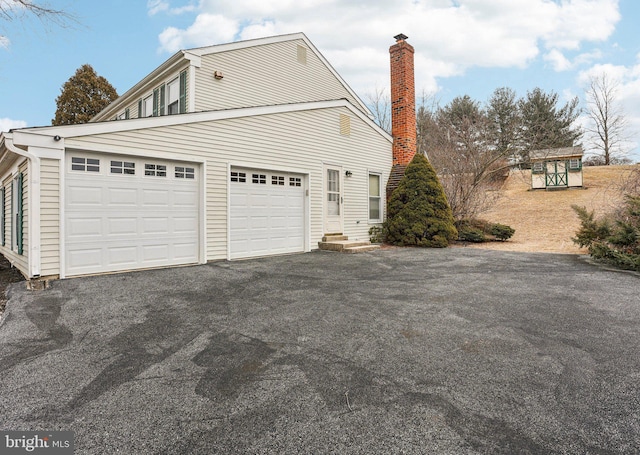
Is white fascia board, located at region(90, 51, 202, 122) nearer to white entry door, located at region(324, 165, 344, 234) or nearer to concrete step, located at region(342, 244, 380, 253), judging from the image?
white entry door, located at region(324, 165, 344, 234)

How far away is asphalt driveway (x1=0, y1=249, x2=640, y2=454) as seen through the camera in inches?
76.2

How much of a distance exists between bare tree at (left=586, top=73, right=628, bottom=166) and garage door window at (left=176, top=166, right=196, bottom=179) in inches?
916

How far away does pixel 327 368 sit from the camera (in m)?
2.76

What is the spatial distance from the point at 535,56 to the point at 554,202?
7.44 meters

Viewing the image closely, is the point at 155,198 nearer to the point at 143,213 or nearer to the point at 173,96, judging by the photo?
the point at 143,213

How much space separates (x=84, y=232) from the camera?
20.8 ft

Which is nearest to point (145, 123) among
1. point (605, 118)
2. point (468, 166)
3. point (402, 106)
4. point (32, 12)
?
point (32, 12)

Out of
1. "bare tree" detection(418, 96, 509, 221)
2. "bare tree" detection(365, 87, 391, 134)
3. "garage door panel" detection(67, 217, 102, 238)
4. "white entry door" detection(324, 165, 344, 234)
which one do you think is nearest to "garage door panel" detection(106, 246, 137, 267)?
"garage door panel" detection(67, 217, 102, 238)

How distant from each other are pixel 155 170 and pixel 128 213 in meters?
1.05

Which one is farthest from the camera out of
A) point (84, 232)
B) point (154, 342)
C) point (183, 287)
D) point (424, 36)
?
point (424, 36)

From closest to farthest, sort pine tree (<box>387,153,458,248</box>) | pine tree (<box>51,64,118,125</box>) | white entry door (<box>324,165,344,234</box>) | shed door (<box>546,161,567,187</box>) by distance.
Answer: white entry door (<box>324,165,344,234</box>) → pine tree (<box>387,153,458,248</box>) → shed door (<box>546,161,567,187</box>) → pine tree (<box>51,64,118,125</box>)

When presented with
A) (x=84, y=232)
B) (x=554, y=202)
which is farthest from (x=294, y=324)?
(x=554, y=202)

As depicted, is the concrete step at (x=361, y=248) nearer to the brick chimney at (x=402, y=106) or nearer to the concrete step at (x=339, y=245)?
the concrete step at (x=339, y=245)

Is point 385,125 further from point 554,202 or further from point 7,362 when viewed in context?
point 7,362
